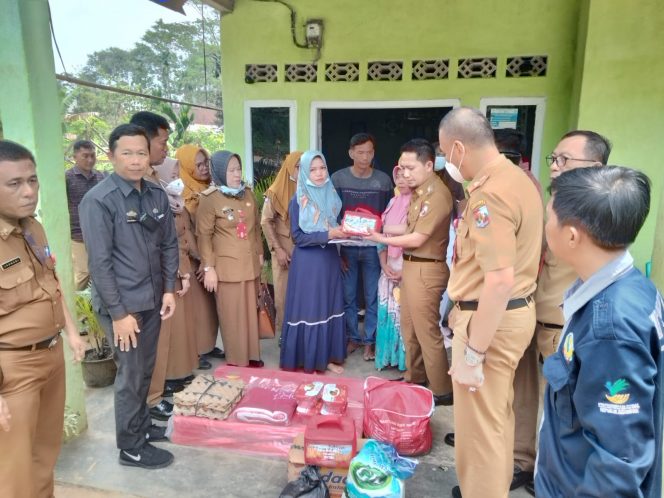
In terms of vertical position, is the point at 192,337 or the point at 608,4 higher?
the point at 608,4

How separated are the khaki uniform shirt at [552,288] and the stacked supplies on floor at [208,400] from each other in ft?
5.95

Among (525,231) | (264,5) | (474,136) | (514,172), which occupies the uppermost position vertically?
(264,5)

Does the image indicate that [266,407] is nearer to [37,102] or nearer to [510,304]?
[510,304]

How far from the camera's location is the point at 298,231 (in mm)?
3449

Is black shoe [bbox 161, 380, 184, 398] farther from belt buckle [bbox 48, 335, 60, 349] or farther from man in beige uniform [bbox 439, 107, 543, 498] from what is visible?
man in beige uniform [bbox 439, 107, 543, 498]

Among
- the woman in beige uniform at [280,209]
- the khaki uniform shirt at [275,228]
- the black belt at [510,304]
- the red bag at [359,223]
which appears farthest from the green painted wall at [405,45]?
the black belt at [510,304]

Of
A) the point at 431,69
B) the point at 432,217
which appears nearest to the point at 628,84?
the point at 431,69

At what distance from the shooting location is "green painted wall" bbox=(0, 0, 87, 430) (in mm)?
2355

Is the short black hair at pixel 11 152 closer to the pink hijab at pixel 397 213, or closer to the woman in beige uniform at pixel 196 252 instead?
the woman in beige uniform at pixel 196 252

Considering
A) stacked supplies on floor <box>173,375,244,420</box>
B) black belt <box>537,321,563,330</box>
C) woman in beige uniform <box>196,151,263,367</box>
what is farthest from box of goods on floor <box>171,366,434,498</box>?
black belt <box>537,321,563,330</box>

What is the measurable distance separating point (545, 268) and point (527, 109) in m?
3.09

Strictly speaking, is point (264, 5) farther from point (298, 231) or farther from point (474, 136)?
point (474, 136)

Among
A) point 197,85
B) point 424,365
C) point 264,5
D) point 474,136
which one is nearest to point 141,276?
point 474,136

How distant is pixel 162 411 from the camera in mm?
3059
